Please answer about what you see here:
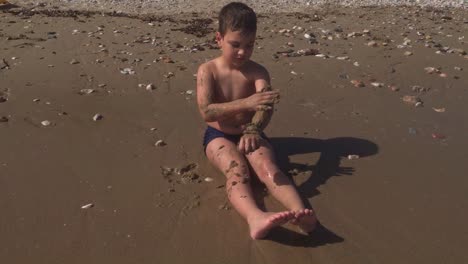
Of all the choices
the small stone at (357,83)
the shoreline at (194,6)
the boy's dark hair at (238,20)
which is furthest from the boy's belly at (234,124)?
the shoreline at (194,6)

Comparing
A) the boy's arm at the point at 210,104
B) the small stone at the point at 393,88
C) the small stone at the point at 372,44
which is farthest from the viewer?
the small stone at the point at 372,44

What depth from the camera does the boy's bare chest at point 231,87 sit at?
4.03 metres

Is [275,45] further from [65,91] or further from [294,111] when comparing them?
[65,91]

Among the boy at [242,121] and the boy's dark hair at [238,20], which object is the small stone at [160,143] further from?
the boy's dark hair at [238,20]

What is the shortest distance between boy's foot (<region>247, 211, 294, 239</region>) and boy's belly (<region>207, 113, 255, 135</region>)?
106 cm

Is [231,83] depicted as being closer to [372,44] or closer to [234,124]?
[234,124]

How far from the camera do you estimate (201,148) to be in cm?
435

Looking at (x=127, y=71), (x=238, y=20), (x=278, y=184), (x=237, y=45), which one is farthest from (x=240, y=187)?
(x=127, y=71)

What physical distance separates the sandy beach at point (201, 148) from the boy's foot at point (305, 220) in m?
0.07

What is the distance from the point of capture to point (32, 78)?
230 inches

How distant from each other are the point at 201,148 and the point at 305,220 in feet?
4.96

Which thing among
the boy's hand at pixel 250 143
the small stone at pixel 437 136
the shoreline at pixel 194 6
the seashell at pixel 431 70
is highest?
the boy's hand at pixel 250 143

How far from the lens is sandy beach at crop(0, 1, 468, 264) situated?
3098 mm

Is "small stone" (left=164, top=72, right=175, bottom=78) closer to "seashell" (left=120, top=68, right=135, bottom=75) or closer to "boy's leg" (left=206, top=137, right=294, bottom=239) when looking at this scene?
"seashell" (left=120, top=68, right=135, bottom=75)
